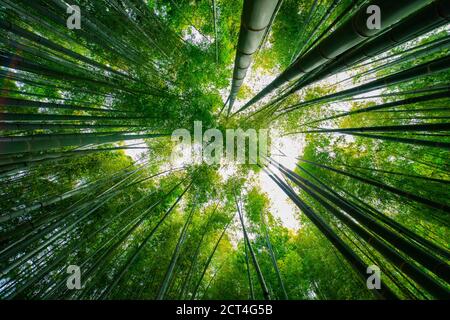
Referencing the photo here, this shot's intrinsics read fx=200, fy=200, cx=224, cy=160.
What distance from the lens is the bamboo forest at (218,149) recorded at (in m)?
1.99

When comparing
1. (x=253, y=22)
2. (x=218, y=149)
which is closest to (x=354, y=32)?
(x=253, y=22)

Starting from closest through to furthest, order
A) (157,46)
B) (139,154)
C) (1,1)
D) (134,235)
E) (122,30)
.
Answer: (1,1), (122,30), (157,46), (134,235), (139,154)

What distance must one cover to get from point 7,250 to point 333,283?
196 inches

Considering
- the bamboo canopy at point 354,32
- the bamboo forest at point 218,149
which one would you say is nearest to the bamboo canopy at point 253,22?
the bamboo forest at point 218,149

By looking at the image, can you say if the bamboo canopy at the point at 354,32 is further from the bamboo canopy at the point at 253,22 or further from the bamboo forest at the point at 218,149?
the bamboo canopy at the point at 253,22

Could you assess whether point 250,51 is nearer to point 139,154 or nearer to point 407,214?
point 407,214

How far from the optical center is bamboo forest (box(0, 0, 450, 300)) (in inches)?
78.2

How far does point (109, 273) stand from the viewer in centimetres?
390

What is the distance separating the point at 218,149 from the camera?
20.5 feet

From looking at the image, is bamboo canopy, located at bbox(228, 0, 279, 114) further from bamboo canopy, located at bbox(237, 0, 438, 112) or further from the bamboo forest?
bamboo canopy, located at bbox(237, 0, 438, 112)

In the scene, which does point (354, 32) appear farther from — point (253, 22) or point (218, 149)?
point (218, 149)

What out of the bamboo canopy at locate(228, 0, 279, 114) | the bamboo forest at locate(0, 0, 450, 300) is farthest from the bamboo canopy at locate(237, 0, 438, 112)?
the bamboo canopy at locate(228, 0, 279, 114)
